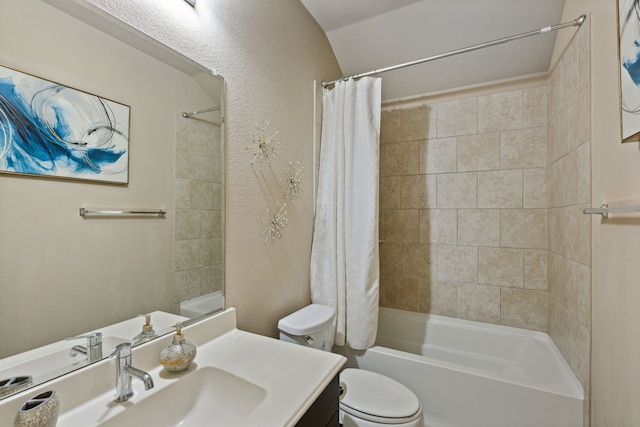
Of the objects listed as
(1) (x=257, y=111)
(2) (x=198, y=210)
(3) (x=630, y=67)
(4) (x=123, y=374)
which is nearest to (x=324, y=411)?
(4) (x=123, y=374)

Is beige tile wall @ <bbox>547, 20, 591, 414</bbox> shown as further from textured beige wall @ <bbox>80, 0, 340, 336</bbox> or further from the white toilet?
textured beige wall @ <bbox>80, 0, 340, 336</bbox>

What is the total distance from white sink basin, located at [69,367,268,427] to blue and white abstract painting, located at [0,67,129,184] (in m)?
0.62

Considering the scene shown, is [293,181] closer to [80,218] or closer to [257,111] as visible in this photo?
[257,111]

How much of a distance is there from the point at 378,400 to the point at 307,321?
0.49m

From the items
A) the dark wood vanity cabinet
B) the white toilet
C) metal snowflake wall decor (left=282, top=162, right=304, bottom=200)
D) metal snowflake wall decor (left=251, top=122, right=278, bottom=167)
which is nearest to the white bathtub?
the white toilet

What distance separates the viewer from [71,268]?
0.76m

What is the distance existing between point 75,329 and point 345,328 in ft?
4.67

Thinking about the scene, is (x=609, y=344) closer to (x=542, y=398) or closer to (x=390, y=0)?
(x=542, y=398)

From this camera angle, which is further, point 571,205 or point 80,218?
point 571,205

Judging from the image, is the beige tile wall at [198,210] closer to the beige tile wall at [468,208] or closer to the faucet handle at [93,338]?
the faucet handle at [93,338]

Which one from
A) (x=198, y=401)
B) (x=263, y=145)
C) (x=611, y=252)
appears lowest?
(x=198, y=401)

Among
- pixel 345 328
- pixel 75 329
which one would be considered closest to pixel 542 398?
pixel 345 328

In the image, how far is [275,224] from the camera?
5.06ft

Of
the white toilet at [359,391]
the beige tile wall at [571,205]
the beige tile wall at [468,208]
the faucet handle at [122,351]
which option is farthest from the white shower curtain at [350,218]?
the faucet handle at [122,351]
